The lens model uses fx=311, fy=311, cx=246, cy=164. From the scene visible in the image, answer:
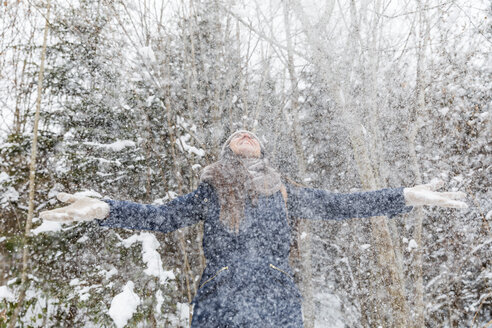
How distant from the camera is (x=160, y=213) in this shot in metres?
1.62

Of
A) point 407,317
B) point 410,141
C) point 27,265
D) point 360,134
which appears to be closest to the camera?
point 407,317

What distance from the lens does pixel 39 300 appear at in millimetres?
3707

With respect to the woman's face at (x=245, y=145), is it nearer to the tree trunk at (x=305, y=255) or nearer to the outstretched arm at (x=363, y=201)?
the outstretched arm at (x=363, y=201)

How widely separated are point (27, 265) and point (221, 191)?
10.8ft

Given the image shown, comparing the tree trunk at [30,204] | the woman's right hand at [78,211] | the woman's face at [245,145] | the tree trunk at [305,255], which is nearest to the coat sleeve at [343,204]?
the woman's face at [245,145]

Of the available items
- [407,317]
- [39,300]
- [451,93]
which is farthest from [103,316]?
[451,93]

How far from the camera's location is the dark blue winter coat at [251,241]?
4.43ft

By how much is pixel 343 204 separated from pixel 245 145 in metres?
0.65

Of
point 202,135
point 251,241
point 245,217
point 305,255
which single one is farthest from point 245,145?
point 305,255

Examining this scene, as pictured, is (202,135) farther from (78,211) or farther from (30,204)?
(78,211)

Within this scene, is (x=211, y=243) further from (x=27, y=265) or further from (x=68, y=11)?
(x=68, y=11)

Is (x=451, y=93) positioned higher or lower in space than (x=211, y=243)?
higher

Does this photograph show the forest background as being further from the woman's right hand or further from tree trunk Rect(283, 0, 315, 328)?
the woman's right hand

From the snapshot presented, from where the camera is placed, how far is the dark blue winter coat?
1.35 m
